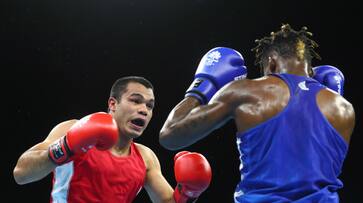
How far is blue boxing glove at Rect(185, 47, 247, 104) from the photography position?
208 cm

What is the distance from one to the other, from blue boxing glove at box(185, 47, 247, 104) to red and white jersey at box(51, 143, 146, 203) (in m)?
0.87

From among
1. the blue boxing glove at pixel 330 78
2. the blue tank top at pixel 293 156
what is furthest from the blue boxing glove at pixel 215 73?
the blue boxing glove at pixel 330 78

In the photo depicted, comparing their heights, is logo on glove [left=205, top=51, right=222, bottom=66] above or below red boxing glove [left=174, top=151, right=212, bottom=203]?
above

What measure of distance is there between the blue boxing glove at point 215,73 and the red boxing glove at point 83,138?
462 mm

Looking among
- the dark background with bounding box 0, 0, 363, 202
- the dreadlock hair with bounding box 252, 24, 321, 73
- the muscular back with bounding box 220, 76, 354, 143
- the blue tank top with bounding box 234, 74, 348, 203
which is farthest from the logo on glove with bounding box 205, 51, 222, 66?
the dark background with bounding box 0, 0, 363, 202

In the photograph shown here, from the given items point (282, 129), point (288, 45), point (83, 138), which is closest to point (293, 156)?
point (282, 129)

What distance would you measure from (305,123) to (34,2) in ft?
18.7

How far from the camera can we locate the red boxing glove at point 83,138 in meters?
2.24

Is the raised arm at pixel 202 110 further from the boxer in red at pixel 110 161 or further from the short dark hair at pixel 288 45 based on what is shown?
the boxer in red at pixel 110 161

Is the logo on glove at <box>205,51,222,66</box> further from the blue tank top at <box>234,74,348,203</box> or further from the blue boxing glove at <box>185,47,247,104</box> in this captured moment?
the blue tank top at <box>234,74,348,203</box>

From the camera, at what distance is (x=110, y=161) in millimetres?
2803

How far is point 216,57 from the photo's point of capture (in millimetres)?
2262

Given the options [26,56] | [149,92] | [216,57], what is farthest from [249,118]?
[26,56]

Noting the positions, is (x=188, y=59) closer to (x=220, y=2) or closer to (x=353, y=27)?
(x=220, y=2)
